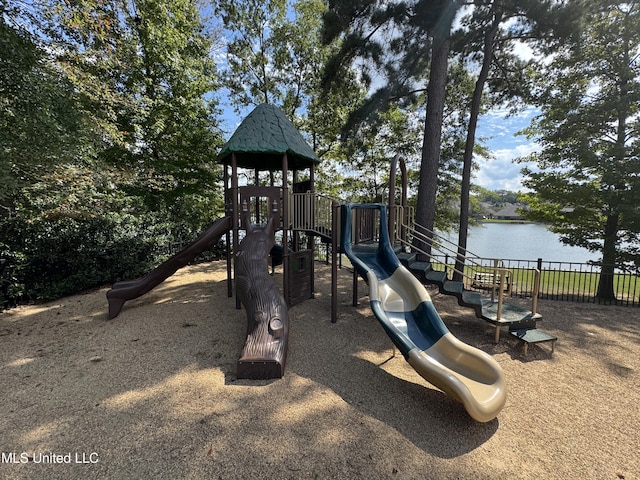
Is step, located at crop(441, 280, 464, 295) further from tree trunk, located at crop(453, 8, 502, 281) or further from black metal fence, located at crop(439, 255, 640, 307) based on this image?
tree trunk, located at crop(453, 8, 502, 281)

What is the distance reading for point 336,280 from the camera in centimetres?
598

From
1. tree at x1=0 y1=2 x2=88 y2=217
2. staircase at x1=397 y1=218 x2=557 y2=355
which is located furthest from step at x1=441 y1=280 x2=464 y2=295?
tree at x1=0 y1=2 x2=88 y2=217

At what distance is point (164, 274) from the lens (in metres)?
6.72

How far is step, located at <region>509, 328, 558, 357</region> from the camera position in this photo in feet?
15.2

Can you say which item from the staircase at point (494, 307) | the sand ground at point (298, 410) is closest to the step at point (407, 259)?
the staircase at point (494, 307)

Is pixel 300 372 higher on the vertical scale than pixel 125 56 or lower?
lower

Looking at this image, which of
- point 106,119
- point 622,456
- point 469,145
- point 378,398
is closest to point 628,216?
point 469,145

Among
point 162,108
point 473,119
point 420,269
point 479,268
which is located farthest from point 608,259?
point 162,108

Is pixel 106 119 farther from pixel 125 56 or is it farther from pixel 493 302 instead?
pixel 493 302

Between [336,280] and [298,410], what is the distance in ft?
9.82

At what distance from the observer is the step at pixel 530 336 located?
4.62m

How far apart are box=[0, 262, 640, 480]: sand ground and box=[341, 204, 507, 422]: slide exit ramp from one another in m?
0.37

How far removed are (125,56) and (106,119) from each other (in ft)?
8.39

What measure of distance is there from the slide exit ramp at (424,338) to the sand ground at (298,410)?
14.5 inches
